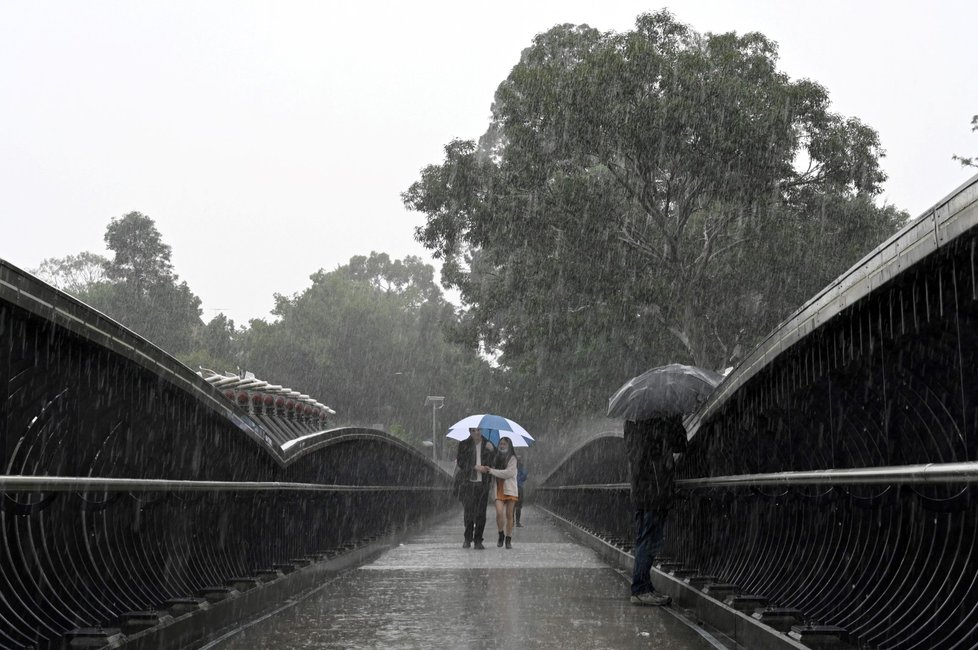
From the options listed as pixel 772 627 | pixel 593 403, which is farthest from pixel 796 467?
pixel 593 403

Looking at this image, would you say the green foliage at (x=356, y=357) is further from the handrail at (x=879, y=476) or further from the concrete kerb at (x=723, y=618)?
the handrail at (x=879, y=476)

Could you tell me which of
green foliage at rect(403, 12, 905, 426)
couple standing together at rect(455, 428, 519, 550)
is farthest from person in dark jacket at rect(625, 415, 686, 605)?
green foliage at rect(403, 12, 905, 426)

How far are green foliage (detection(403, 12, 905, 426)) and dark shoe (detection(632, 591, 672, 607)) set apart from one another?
17.5 metres

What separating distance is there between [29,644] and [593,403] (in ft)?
108

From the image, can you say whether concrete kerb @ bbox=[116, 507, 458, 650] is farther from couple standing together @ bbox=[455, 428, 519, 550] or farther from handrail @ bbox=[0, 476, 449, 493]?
couple standing together @ bbox=[455, 428, 519, 550]

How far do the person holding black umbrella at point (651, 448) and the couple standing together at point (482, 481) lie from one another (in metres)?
7.81

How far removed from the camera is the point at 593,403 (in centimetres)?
3812

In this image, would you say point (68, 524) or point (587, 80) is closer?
point (68, 524)

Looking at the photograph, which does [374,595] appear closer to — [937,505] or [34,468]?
[34,468]

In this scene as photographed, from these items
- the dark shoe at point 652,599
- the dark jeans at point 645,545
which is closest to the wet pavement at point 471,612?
the dark shoe at point 652,599

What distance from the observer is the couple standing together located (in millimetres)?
17453

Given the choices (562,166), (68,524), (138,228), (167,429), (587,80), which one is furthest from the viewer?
(138,228)

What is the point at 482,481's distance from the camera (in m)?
17.5

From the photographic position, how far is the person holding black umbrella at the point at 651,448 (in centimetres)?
948
